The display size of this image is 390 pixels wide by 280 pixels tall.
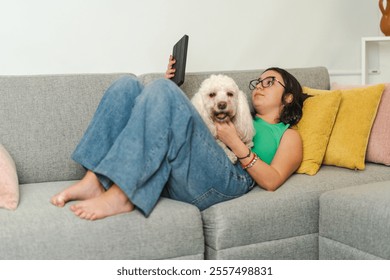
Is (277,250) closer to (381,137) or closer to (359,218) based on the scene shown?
(359,218)

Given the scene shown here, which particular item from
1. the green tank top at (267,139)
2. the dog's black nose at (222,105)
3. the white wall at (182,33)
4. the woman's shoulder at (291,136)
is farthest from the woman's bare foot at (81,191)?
the white wall at (182,33)

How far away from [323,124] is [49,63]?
1.41 meters

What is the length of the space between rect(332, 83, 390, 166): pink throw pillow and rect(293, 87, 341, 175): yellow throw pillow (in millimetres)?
202

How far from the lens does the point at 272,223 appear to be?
190cm

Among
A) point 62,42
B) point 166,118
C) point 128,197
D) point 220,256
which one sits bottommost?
point 220,256

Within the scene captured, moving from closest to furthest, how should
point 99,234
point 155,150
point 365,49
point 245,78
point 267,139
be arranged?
1. point 99,234
2. point 155,150
3. point 267,139
4. point 245,78
5. point 365,49

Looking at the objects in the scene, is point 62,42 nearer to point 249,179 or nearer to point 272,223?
point 249,179

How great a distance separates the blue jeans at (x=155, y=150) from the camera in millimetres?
1705

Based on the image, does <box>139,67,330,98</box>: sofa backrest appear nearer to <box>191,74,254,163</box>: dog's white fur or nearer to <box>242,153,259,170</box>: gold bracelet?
<box>191,74,254,163</box>: dog's white fur

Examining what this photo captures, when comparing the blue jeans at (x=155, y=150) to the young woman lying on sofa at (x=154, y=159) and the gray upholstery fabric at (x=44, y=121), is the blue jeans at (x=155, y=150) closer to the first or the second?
the young woman lying on sofa at (x=154, y=159)

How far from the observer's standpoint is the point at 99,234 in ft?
5.39

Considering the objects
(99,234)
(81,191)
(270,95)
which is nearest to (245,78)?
(270,95)

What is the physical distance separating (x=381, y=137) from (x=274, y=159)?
613 mm
